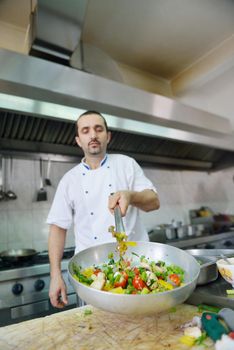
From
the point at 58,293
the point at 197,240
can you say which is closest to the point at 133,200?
the point at 58,293

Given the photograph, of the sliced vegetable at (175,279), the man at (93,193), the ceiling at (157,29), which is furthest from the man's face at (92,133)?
the ceiling at (157,29)

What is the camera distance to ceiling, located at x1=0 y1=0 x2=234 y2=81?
5.59 ft

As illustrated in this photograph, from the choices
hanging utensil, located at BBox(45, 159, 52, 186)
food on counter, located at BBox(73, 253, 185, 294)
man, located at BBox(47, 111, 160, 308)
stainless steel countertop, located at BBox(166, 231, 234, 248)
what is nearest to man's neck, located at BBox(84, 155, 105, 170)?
man, located at BBox(47, 111, 160, 308)

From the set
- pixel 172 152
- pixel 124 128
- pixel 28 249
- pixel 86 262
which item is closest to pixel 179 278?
pixel 86 262

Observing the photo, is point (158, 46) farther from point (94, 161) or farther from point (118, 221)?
point (118, 221)

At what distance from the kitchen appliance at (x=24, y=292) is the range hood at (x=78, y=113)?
2.93ft

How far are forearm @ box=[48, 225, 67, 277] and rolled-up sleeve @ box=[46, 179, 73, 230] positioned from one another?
3 cm

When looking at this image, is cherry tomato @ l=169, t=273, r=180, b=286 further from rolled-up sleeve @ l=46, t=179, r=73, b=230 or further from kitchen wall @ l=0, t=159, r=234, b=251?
kitchen wall @ l=0, t=159, r=234, b=251

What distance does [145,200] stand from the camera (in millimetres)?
978

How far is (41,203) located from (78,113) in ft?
Answer: 3.29

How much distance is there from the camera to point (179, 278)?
0.60 meters

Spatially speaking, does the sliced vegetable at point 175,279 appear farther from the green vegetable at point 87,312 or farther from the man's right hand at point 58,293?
the man's right hand at point 58,293

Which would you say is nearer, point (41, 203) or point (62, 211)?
point (62, 211)

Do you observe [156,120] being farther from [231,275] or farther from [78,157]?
[231,275]
